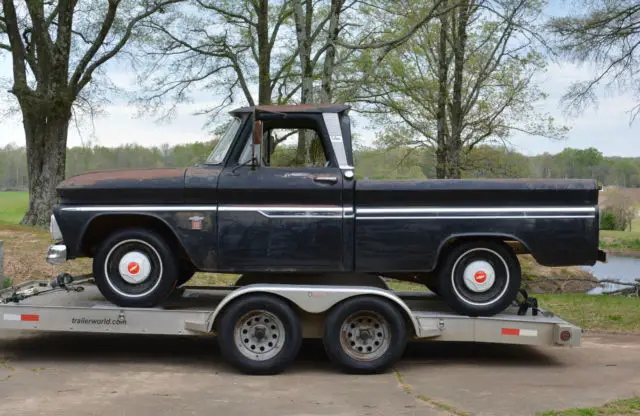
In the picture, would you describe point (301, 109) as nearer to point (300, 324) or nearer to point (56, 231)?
point (300, 324)

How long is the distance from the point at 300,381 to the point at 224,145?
2.53m

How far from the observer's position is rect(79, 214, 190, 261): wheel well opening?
700 cm

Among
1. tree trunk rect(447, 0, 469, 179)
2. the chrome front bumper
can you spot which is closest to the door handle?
the chrome front bumper

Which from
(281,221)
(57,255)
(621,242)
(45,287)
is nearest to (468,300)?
(281,221)

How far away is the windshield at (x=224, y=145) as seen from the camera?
7.12 metres

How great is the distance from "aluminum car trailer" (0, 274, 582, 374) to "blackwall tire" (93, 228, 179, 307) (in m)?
0.17

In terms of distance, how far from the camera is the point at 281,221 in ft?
22.3

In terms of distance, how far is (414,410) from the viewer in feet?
17.8

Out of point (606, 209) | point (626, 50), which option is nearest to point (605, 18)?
point (626, 50)

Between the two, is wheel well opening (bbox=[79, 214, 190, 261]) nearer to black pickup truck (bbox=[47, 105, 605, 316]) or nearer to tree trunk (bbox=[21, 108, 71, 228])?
black pickup truck (bbox=[47, 105, 605, 316])

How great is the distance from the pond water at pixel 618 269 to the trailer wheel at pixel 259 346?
513 inches

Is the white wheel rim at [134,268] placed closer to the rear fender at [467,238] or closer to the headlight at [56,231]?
the headlight at [56,231]

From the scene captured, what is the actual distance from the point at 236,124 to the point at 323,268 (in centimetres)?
177

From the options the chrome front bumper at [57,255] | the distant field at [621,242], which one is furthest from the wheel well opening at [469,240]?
the distant field at [621,242]
